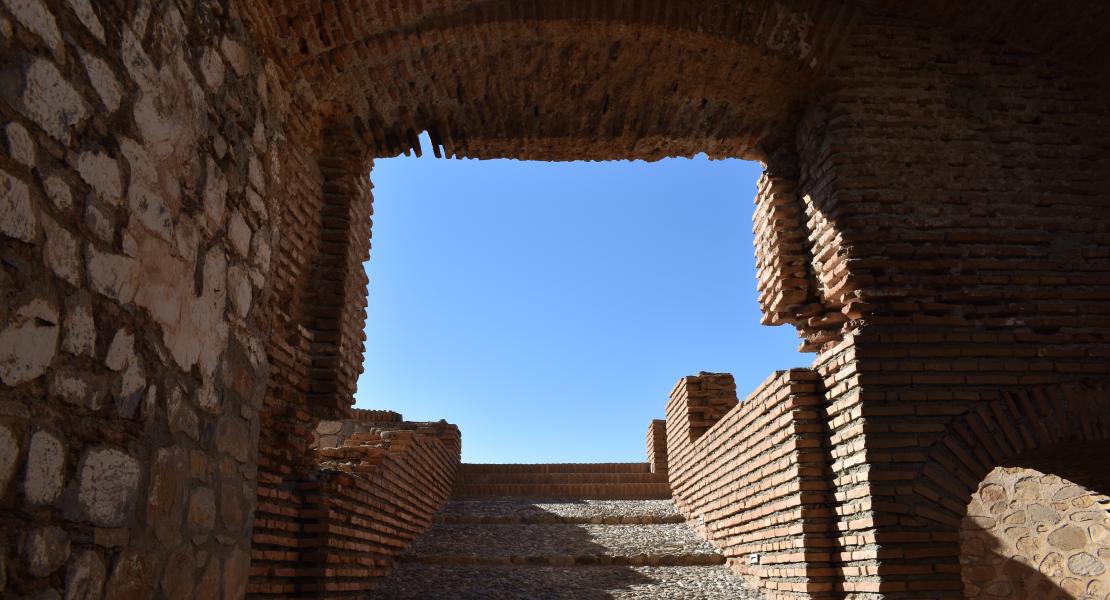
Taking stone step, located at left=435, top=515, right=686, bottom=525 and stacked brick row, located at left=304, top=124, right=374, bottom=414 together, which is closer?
stacked brick row, located at left=304, top=124, right=374, bottom=414

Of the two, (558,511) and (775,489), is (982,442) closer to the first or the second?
(775,489)

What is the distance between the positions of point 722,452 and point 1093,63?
13.3 feet

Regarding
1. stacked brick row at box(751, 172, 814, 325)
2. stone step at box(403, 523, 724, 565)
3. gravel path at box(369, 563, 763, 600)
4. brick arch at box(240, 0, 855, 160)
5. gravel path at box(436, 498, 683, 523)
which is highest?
brick arch at box(240, 0, 855, 160)

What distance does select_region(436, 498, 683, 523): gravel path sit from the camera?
28.9ft

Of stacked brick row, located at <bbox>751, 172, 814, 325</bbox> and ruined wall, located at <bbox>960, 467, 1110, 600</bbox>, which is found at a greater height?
stacked brick row, located at <bbox>751, 172, 814, 325</bbox>

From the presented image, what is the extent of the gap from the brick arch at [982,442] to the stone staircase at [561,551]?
183 centimetres

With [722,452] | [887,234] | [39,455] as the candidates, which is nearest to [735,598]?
Result: [722,452]

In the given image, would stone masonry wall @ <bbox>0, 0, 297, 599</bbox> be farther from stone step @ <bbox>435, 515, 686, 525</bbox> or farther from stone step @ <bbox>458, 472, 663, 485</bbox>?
A: stone step @ <bbox>458, 472, 663, 485</bbox>

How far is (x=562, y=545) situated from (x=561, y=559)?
0.55m

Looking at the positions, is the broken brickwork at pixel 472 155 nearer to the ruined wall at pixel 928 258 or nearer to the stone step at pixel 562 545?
the ruined wall at pixel 928 258

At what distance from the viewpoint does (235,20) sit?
3.48 metres

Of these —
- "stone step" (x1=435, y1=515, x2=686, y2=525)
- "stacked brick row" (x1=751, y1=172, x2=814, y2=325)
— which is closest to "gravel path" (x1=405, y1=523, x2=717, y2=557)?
"stone step" (x1=435, y1=515, x2=686, y2=525)

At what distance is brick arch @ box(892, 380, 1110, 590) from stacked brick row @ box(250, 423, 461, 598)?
344cm

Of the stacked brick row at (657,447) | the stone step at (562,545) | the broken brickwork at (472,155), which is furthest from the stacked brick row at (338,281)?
the stacked brick row at (657,447)
